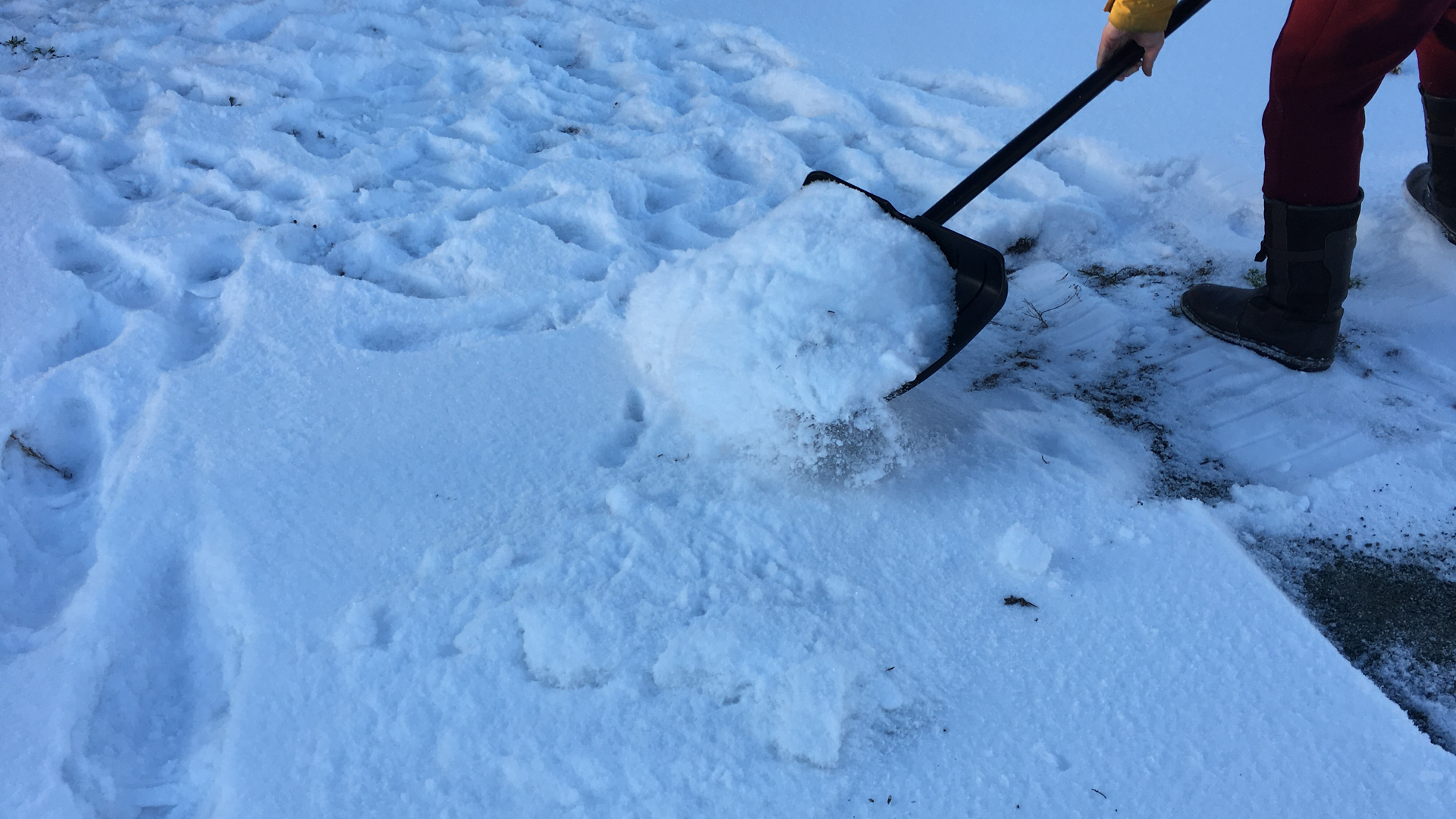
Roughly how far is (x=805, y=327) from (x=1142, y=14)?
971 mm

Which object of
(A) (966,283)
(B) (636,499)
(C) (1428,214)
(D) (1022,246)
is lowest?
(B) (636,499)

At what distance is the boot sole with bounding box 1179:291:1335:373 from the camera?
1860mm

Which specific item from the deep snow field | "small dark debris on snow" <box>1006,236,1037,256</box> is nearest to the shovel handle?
the deep snow field

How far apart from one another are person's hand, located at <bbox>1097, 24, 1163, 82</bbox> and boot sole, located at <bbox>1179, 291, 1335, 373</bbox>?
63cm

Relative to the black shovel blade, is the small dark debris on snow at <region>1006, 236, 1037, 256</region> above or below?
below

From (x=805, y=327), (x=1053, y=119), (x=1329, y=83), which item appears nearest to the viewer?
→ (x=805, y=327)

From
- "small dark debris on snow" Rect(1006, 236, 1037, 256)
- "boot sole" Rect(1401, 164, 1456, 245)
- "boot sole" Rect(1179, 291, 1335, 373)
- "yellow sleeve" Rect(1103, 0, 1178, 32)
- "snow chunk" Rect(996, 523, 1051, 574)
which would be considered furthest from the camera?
"small dark debris on snow" Rect(1006, 236, 1037, 256)

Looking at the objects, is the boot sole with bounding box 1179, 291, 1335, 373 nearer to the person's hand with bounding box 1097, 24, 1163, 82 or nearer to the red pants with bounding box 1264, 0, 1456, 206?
the red pants with bounding box 1264, 0, 1456, 206

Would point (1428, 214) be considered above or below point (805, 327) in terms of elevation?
above

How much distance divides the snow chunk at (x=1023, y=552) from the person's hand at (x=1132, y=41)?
39.4 inches

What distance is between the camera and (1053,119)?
5.71ft

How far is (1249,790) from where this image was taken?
3.75 feet

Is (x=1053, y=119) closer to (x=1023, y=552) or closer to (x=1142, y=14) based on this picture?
(x=1142, y=14)

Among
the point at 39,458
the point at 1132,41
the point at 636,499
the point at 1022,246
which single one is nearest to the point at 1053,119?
the point at 1132,41
